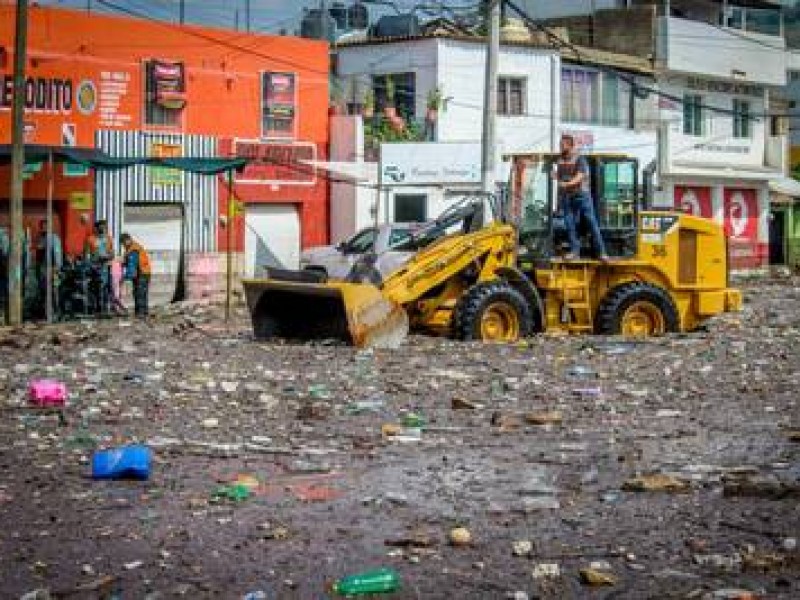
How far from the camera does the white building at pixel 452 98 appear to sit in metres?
29.8

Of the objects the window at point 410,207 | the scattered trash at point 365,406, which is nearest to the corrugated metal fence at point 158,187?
the window at point 410,207

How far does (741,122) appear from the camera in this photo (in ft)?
149

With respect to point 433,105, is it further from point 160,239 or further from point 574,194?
point 574,194

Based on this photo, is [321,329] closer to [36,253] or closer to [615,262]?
[615,262]

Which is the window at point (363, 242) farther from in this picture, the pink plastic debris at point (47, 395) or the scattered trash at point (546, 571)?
the scattered trash at point (546, 571)

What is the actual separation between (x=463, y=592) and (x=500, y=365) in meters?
8.57

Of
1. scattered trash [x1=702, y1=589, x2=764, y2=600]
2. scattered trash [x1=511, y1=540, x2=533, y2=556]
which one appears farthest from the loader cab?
scattered trash [x1=702, y1=589, x2=764, y2=600]

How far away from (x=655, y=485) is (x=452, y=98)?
2522 cm

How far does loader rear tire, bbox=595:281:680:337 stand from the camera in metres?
17.4

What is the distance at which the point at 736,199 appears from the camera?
4481cm

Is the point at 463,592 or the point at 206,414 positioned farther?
the point at 206,414

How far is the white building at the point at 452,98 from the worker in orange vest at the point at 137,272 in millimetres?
6567

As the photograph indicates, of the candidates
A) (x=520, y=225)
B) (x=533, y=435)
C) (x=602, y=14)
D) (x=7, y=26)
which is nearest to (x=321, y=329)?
(x=520, y=225)

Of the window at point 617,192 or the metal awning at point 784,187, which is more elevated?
the metal awning at point 784,187
